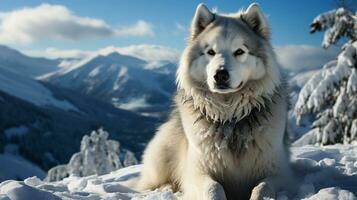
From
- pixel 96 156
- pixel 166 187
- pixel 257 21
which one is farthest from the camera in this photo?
pixel 96 156

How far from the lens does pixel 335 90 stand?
13.3 meters

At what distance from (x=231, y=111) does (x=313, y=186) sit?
1.20m

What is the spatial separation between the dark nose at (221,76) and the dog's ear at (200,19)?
1.14 m

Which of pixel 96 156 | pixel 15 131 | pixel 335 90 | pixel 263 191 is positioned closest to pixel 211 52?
pixel 263 191

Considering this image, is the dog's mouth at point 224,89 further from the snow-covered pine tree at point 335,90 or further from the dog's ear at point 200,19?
the snow-covered pine tree at point 335,90

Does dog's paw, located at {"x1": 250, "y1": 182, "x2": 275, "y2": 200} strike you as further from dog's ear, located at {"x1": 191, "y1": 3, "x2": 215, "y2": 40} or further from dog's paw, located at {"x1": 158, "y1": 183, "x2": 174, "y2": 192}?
dog's ear, located at {"x1": 191, "y1": 3, "x2": 215, "y2": 40}

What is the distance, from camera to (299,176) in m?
5.65

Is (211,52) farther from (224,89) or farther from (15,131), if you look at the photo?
(15,131)

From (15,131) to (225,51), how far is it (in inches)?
5189

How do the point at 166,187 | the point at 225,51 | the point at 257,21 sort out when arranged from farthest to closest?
the point at 166,187 → the point at 257,21 → the point at 225,51

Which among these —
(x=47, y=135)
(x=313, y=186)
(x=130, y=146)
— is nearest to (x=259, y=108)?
(x=313, y=186)

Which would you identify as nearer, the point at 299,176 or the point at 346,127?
the point at 299,176

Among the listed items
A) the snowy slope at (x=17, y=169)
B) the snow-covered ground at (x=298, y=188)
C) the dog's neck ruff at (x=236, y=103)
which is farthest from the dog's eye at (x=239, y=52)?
the snowy slope at (x=17, y=169)

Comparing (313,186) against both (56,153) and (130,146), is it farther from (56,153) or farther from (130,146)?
(130,146)
